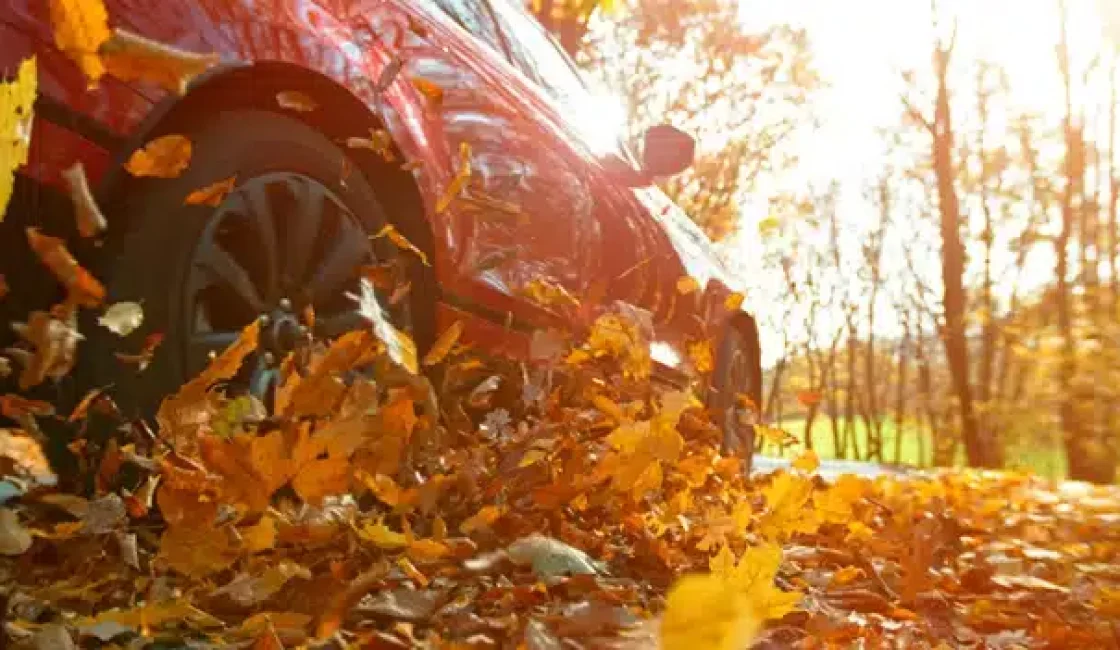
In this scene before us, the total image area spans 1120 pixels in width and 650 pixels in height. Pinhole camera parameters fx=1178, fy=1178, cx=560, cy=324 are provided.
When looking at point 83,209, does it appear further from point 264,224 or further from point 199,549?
point 264,224

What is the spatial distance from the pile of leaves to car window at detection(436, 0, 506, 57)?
29.6 inches

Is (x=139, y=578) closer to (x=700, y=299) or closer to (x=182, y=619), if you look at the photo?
(x=182, y=619)

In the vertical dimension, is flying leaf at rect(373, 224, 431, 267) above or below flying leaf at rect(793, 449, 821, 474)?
above

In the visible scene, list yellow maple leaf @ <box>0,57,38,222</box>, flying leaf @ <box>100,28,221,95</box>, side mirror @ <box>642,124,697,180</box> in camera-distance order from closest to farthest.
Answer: yellow maple leaf @ <box>0,57,38,222</box> → flying leaf @ <box>100,28,221,95</box> → side mirror @ <box>642,124,697,180</box>

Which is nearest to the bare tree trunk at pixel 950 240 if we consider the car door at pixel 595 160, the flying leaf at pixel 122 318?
the car door at pixel 595 160

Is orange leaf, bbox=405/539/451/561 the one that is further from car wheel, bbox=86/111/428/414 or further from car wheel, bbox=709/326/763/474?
car wheel, bbox=709/326/763/474

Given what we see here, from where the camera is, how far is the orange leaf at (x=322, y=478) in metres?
1.85

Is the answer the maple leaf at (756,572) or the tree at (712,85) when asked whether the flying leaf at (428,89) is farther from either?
the tree at (712,85)

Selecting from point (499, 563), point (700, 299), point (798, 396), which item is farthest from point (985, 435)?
point (499, 563)

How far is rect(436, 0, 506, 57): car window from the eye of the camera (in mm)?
3445

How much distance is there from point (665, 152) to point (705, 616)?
13.2 ft

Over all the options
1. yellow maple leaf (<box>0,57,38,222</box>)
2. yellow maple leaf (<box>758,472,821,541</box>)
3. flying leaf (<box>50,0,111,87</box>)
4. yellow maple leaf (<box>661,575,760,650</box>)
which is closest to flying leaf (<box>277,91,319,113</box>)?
flying leaf (<box>50,0,111,87</box>)

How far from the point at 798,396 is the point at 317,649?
6.79 ft

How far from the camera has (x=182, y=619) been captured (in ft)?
6.07
